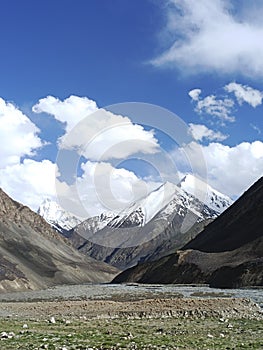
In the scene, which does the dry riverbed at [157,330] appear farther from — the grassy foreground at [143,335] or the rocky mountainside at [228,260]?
the rocky mountainside at [228,260]

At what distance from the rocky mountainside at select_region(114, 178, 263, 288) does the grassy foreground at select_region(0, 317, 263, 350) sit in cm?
8936

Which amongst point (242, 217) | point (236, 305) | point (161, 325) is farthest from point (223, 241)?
point (161, 325)

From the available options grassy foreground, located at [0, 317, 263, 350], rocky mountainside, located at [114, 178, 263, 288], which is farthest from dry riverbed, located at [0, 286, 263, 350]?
rocky mountainside, located at [114, 178, 263, 288]

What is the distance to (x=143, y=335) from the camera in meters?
27.7

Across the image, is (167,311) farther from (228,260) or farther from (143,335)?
(228,260)

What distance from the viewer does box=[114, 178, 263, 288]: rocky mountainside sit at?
128500mm

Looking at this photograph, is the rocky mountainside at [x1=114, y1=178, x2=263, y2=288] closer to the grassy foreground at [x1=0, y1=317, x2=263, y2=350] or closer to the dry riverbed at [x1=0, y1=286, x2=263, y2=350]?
the dry riverbed at [x1=0, y1=286, x2=263, y2=350]

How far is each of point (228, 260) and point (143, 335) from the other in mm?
129760

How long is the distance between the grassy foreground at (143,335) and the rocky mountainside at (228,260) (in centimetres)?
8936

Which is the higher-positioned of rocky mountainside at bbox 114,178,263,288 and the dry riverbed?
rocky mountainside at bbox 114,178,263,288

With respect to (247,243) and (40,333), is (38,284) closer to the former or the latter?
(247,243)

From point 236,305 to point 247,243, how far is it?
116 meters

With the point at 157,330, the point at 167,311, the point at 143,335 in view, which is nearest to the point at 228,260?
the point at 167,311

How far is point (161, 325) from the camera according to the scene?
3397 centimetres
